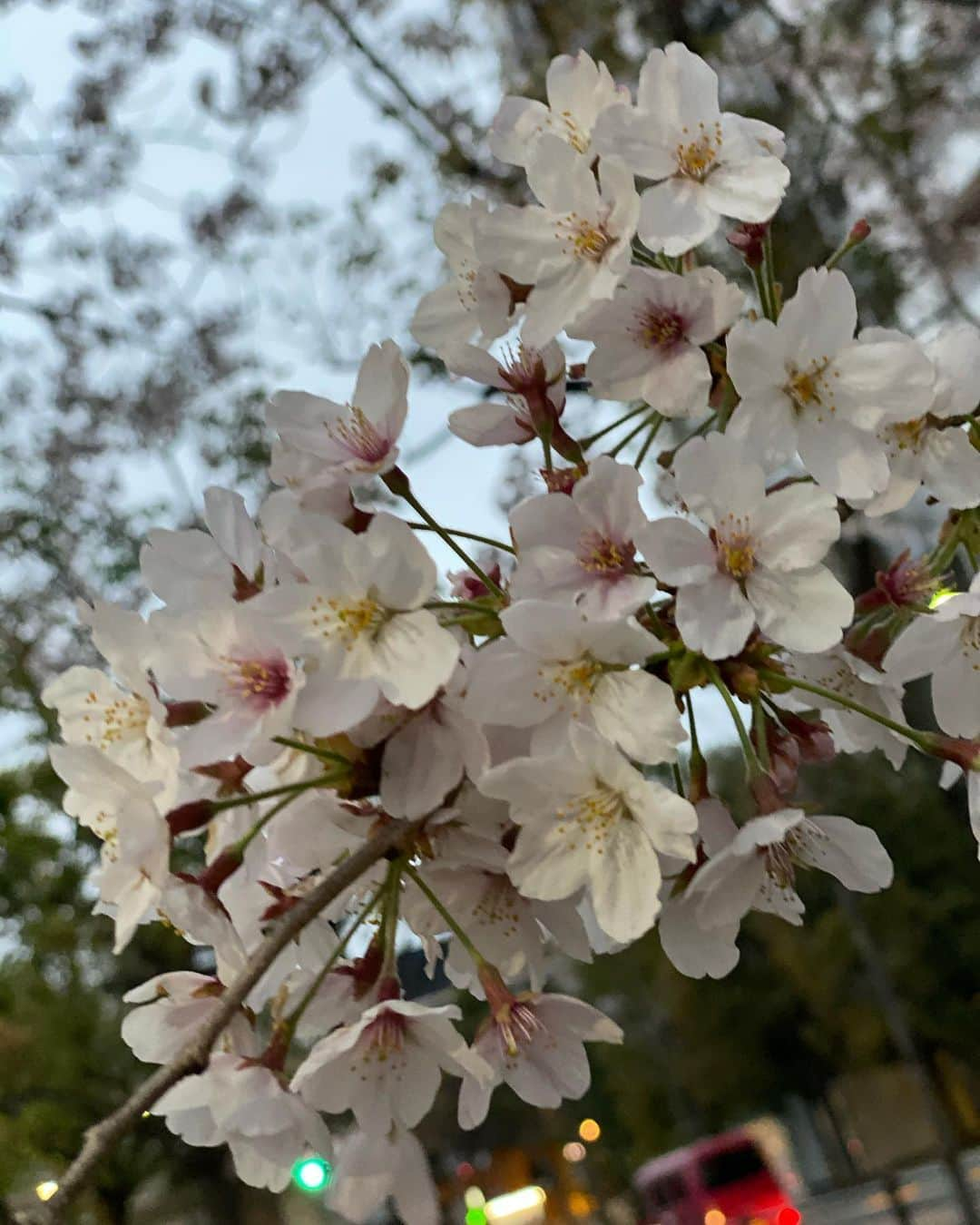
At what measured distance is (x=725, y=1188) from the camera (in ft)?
42.0

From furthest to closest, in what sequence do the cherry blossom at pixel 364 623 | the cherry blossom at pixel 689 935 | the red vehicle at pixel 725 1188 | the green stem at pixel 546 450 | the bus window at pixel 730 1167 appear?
1. the bus window at pixel 730 1167
2. the red vehicle at pixel 725 1188
3. the green stem at pixel 546 450
4. the cherry blossom at pixel 689 935
5. the cherry blossom at pixel 364 623

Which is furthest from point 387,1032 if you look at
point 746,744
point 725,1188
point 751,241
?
point 725,1188

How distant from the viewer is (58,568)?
7.99m

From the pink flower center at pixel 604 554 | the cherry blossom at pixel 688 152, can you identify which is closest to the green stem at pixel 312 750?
the pink flower center at pixel 604 554

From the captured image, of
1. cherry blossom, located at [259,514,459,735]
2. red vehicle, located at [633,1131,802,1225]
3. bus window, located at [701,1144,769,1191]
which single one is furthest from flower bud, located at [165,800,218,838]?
bus window, located at [701,1144,769,1191]

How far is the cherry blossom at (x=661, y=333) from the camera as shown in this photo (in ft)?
3.05

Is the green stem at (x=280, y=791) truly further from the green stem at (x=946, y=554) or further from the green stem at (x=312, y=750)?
the green stem at (x=946, y=554)

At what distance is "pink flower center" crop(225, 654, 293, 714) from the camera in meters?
0.81

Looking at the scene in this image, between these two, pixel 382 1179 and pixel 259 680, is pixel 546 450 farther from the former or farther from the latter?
pixel 382 1179

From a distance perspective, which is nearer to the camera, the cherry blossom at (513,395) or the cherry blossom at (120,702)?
the cherry blossom at (120,702)

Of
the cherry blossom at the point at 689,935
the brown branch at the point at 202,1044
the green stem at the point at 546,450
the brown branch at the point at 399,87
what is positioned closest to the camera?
the brown branch at the point at 202,1044

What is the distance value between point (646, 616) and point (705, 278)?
0.26 meters

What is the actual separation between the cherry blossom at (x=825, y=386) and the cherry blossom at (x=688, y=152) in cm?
9

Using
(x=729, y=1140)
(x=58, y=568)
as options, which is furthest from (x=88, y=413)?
(x=729, y=1140)
